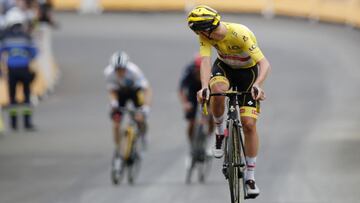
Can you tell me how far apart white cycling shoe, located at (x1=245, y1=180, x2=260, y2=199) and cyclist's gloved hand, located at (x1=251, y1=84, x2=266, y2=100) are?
1.05 m

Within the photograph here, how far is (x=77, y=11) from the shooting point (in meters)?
40.0

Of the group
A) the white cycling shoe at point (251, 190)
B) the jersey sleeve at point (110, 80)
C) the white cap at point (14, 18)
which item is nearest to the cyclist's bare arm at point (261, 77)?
the white cycling shoe at point (251, 190)

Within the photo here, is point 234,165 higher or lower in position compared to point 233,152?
lower

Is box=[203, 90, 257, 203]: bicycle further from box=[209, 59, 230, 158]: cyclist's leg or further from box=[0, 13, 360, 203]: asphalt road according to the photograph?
box=[0, 13, 360, 203]: asphalt road

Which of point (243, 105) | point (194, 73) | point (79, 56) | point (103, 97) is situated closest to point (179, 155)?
point (194, 73)

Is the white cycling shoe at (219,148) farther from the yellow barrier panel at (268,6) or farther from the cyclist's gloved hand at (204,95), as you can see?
the yellow barrier panel at (268,6)

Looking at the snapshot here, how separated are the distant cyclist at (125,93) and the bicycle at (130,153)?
0.30 ft

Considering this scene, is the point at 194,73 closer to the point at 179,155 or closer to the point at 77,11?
the point at 179,155

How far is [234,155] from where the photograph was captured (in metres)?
11.3

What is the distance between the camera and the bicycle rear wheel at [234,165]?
37.0 ft

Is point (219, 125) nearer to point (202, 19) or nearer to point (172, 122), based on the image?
point (202, 19)

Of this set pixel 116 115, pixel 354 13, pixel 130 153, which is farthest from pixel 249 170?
pixel 354 13

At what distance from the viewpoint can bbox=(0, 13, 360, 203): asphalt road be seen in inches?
672

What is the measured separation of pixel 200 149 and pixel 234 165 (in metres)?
6.32
